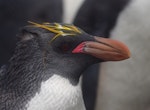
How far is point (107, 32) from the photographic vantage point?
2.53 metres

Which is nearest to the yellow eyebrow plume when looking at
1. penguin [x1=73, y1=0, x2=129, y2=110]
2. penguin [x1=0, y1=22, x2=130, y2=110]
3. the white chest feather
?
penguin [x1=0, y1=22, x2=130, y2=110]

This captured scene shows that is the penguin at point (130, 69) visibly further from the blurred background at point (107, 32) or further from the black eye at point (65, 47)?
the black eye at point (65, 47)

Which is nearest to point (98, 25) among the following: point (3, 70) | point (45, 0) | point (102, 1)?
point (102, 1)

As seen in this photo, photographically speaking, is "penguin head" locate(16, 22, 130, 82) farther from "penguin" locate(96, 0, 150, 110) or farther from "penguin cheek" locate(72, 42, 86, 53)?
"penguin" locate(96, 0, 150, 110)

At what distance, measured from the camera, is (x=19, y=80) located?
5.56ft

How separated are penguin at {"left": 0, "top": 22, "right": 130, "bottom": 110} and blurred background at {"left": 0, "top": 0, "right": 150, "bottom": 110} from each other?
817 millimetres

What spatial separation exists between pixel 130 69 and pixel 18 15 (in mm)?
572

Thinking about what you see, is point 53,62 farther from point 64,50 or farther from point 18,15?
point 18,15

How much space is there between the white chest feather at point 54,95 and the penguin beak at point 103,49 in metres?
0.10

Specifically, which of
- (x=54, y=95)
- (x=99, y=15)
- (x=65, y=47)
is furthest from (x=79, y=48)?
(x=99, y=15)

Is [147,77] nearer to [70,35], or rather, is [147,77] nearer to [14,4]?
[14,4]

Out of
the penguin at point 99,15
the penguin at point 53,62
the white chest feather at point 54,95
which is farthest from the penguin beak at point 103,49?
the penguin at point 99,15

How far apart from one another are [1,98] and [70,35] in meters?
0.29

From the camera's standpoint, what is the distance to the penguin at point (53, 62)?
1668 mm
